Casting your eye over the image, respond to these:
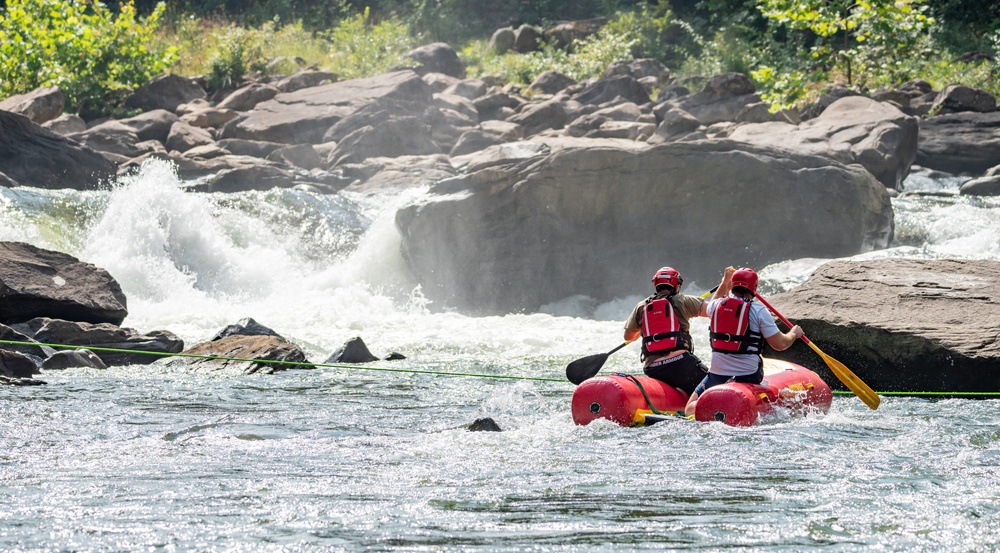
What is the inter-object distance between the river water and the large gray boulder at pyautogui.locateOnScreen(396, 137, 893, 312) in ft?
8.79

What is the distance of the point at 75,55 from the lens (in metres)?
26.0

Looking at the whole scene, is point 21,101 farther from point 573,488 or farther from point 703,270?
point 573,488

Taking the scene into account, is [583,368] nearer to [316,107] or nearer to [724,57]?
[316,107]

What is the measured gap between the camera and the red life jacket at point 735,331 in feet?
24.1

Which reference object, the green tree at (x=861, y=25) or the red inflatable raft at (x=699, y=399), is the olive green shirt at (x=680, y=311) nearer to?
the red inflatable raft at (x=699, y=399)

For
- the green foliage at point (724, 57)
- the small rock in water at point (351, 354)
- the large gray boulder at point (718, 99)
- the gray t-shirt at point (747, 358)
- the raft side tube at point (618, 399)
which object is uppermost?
the green foliage at point (724, 57)

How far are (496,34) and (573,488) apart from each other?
94.4 feet

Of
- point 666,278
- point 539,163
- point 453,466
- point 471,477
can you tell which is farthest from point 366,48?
point 471,477

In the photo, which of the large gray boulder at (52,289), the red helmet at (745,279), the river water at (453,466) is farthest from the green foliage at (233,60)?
the red helmet at (745,279)

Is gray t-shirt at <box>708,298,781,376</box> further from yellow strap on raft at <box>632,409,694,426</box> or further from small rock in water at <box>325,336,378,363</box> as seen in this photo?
small rock in water at <box>325,336,378,363</box>

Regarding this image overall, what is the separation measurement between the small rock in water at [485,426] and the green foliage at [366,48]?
76.5 feet

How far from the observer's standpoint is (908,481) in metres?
5.48

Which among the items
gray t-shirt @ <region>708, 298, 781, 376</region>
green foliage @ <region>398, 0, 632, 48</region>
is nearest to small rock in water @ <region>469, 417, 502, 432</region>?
gray t-shirt @ <region>708, 298, 781, 376</region>

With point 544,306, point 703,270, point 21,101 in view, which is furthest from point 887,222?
point 21,101
